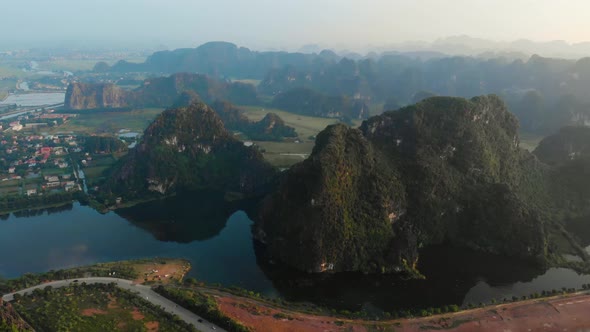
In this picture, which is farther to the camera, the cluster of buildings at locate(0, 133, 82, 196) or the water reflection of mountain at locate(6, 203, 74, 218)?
the cluster of buildings at locate(0, 133, 82, 196)

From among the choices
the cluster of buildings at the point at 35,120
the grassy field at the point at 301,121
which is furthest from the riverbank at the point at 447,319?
the cluster of buildings at the point at 35,120

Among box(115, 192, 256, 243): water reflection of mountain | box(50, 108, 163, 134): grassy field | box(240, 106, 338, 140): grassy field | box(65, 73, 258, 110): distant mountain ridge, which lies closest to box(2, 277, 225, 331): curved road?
box(115, 192, 256, 243): water reflection of mountain

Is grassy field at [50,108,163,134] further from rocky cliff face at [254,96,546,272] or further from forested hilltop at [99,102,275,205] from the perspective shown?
rocky cliff face at [254,96,546,272]

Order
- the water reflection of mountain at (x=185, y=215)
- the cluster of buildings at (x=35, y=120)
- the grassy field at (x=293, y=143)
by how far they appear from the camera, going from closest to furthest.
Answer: the water reflection of mountain at (x=185, y=215), the grassy field at (x=293, y=143), the cluster of buildings at (x=35, y=120)

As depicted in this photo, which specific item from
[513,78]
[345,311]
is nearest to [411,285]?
[345,311]

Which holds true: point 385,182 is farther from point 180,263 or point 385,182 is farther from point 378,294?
point 180,263

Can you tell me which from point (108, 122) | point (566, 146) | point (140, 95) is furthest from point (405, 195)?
point (140, 95)

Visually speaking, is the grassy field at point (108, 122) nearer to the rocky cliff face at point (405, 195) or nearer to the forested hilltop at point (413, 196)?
the rocky cliff face at point (405, 195)
